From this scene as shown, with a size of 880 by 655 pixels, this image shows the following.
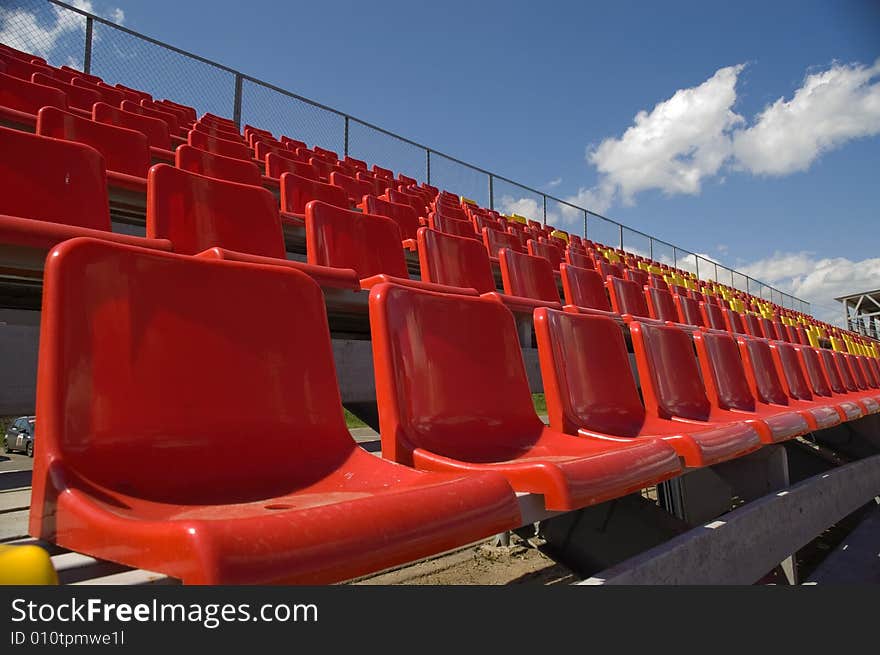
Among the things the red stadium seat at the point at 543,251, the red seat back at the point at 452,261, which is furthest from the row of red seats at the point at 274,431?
Result: the red stadium seat at the point at 543,251

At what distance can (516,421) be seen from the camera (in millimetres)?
1059

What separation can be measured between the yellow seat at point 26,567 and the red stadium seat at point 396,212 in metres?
2.46

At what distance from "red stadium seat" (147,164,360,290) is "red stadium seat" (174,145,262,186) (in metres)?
0.65

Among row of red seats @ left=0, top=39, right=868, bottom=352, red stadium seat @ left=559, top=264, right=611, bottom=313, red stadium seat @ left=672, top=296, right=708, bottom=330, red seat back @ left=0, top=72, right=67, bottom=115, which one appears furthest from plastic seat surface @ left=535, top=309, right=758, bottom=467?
red seat back @ left=0, top=72, right=67, bottom=115

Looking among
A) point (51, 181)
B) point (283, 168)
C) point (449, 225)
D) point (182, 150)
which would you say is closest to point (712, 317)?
point (449, 225)

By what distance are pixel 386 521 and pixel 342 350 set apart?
737 mm

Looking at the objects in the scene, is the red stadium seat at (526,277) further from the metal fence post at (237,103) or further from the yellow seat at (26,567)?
the metal fence post at (237,103)

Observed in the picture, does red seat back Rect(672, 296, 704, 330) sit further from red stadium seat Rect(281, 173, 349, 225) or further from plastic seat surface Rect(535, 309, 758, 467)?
plastic seat surface Rect(535, 309, 758, 467)

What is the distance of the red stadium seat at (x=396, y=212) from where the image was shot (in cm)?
275

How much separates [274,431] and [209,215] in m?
0.93

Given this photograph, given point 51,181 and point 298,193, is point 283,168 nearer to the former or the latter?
point 298,193

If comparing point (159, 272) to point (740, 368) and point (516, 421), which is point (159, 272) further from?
point (740, 368)

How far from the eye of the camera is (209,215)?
1498 millimetres

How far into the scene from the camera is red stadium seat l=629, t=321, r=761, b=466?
1484mm
